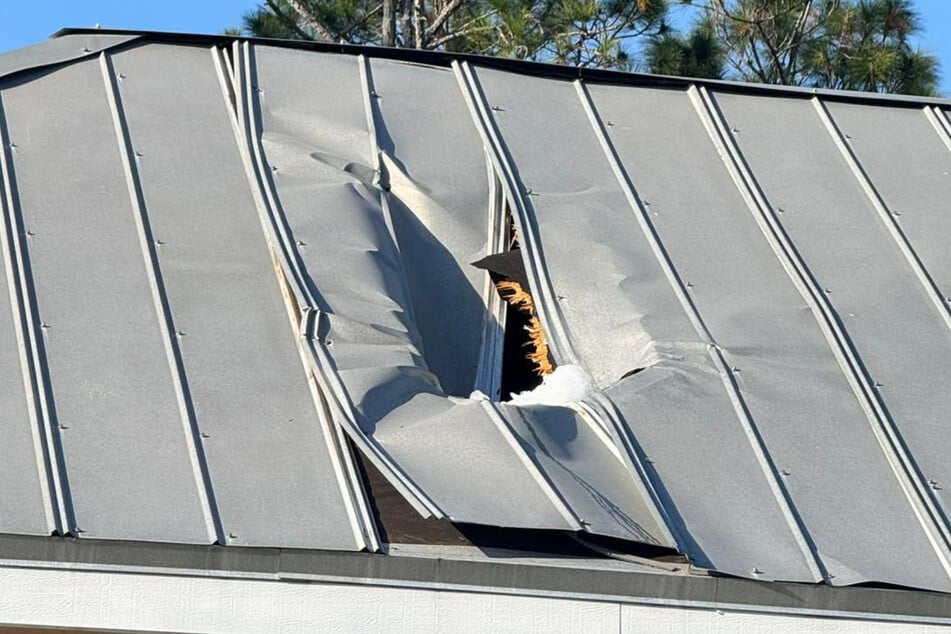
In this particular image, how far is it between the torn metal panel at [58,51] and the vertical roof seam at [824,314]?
335 cm

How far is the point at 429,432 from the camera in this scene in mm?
5879

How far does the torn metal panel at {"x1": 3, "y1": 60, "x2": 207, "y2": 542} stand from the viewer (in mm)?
5352

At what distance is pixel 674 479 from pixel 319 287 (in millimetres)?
1834

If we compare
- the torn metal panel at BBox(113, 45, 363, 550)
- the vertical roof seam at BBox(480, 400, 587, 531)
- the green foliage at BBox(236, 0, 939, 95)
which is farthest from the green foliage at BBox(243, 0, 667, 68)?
the vertical roof seam at BBox(480, 400, 587, 531)

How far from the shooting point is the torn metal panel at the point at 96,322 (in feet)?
17.6

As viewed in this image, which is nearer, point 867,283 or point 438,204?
point 867,283

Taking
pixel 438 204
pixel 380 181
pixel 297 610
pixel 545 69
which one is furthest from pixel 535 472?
pixel 545 69

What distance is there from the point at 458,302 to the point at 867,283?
6.60 feet

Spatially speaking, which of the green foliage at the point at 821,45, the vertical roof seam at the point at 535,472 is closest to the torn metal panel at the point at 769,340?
the vertical roof seam at the point at 535,472

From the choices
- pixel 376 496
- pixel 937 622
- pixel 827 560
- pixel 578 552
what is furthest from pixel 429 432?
pixel 937 622

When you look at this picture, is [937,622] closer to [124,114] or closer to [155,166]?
[155,166]

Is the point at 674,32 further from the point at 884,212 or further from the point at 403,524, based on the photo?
the point at 403,524

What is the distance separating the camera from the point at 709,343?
266 inches

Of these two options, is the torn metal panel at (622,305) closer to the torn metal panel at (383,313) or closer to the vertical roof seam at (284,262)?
the torn metal panel at (383,313)
